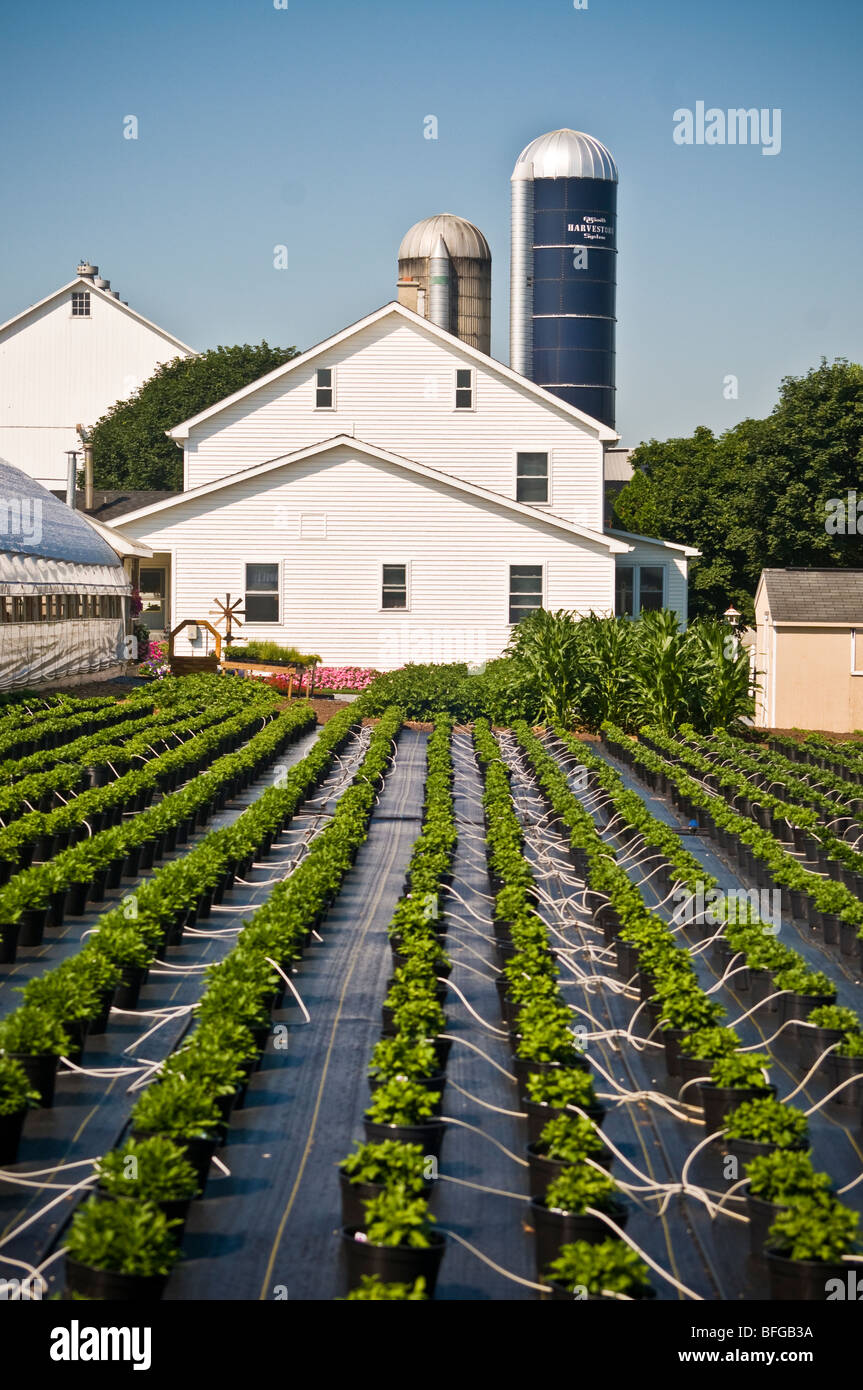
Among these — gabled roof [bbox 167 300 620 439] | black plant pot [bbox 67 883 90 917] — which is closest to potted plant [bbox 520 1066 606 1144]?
black plant pot [bbox 67 883 90 917]

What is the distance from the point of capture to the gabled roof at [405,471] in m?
30.3

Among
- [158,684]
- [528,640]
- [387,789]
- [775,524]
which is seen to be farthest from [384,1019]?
[775,524]

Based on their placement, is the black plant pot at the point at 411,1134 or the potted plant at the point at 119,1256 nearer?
the potted plant at the point at 119,1256

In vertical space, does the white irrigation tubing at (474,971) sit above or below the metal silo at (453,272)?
below

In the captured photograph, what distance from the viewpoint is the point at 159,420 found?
203ft

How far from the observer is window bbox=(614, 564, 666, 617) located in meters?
34.9

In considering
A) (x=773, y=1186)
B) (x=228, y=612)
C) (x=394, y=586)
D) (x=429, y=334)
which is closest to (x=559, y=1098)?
(x=773, y=1186)

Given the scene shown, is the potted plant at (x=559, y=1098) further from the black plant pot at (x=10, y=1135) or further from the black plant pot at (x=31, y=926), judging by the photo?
the black plant pot at (x=31, y=926)

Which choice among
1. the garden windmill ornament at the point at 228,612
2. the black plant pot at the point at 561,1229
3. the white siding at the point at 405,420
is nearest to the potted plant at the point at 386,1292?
the black plant pot at the point at 561,1229

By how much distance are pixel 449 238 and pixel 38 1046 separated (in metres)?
47.6

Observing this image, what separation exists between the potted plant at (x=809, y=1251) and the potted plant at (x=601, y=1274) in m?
0.51

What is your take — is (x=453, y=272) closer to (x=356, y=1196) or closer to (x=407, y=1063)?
(x=407, y=1063)

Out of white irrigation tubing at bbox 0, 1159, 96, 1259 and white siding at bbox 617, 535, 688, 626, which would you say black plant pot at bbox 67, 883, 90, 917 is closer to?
white irrigation tubing at bbox 0, 1159, 96, 1259

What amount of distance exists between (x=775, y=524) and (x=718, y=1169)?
1395 inches
